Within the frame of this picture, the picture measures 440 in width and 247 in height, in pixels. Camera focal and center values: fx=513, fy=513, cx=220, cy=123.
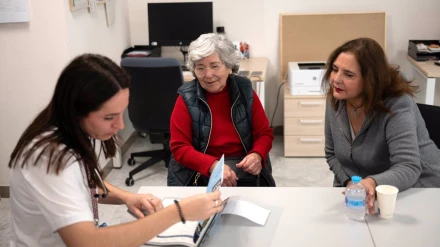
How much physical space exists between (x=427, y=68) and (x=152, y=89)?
203cm

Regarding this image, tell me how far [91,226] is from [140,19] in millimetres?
3461

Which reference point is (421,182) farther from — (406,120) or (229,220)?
(229,220)

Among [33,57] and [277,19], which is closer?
[33,57]

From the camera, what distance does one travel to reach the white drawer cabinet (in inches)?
157

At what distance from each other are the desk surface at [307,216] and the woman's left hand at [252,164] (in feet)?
1.00

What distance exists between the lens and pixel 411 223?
5.63 ft

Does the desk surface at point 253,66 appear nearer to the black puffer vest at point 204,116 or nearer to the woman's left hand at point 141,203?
the black puffer vest at point 204,116

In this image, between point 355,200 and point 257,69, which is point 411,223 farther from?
point 257,69

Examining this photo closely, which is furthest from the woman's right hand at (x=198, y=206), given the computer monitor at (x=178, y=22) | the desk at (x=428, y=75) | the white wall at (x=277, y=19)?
the white wall at (x=277, y=19)

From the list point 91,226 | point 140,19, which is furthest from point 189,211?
point 140,19

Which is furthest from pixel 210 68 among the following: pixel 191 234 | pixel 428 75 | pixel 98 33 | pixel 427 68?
pixel 427 68

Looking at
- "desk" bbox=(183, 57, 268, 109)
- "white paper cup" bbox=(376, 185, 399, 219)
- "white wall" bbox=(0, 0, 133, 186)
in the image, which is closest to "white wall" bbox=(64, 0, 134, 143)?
"white wall" bbox=(0, 0, 133, 186)

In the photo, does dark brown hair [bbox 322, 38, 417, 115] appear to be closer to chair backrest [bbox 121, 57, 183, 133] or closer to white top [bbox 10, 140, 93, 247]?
white top [bbox 10, 140, 93, 247]

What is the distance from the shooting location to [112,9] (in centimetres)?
409
